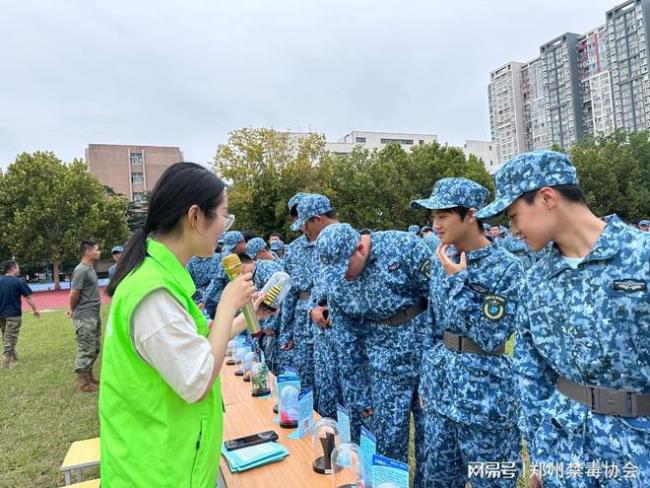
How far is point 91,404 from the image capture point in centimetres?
556

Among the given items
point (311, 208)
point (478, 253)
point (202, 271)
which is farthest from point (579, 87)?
point (478, 253)

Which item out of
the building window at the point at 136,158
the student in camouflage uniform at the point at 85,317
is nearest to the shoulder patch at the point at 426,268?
the student in camouflage uniform at the point at 85,317

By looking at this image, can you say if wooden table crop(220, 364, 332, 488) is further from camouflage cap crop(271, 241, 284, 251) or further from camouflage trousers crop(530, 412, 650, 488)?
camouflage cap crop(271, 241, 284, 251)

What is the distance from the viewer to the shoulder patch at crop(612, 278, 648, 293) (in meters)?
1.25

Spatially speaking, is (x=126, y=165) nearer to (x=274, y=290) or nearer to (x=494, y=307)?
(x=274, y=290)

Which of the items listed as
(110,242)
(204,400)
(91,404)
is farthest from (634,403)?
(110,242)

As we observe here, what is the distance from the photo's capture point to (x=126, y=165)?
179 ft

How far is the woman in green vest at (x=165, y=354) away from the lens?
3.65 ft

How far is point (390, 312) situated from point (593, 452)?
1.29 meters

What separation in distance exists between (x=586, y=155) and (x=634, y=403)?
1025 inches

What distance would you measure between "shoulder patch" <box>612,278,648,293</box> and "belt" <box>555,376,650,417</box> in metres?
0.31

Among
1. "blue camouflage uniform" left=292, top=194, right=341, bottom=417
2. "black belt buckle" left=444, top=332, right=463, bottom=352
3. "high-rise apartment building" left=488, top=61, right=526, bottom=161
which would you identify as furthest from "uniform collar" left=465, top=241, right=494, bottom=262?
"high-rise apartment building" left=488, top=61, right=526, bottom=161

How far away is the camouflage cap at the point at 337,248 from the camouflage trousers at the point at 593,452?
1.34 m

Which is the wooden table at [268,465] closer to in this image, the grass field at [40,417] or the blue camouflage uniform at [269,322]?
the blue camouflage uniform at [269,322]
